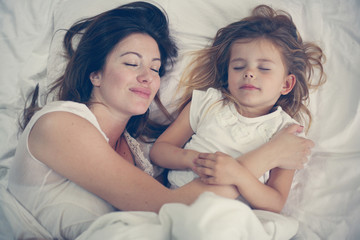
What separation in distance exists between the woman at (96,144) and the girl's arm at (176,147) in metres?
0.16

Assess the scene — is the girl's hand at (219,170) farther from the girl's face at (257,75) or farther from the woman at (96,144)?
the girl's face at (257,75)

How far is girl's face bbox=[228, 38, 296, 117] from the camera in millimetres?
1200

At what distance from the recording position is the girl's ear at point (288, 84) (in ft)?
4.21

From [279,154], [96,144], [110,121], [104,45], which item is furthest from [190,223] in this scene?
[104,45]

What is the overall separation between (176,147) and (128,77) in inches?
13.1

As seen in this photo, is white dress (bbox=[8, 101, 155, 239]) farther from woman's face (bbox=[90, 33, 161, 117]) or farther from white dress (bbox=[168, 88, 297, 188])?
white dress (bbox=[168, 88, 297, 188])

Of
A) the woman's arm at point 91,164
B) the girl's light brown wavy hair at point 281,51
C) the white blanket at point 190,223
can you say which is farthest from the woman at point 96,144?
the girl's light brown wavy hair at point 281,51

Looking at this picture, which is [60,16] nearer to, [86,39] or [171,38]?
[86,39]

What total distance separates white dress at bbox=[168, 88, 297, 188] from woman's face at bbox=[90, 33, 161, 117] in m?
0.25

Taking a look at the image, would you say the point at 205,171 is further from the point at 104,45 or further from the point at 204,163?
the point at 104,45

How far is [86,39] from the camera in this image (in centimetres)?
124

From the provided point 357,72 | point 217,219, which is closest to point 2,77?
point 217,219

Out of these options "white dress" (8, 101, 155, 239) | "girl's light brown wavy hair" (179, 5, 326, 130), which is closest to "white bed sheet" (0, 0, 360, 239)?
"girl's light brown wavy hair" (179, 5, 326, 130)

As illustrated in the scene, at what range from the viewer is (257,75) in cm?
120
